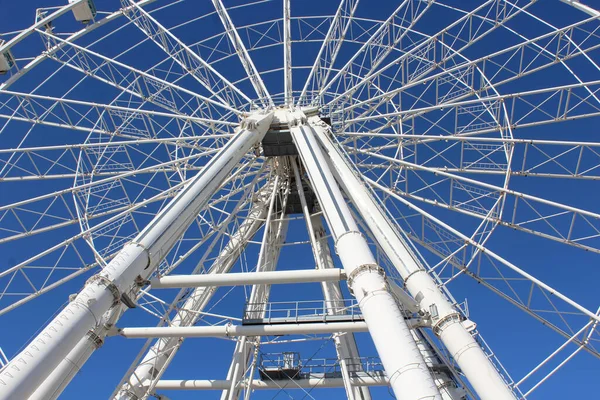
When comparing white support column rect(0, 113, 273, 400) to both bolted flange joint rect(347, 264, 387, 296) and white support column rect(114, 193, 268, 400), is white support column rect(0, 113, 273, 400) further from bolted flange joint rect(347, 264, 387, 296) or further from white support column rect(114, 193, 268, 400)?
bolted flange joint rect(347, 264, 387, 296)

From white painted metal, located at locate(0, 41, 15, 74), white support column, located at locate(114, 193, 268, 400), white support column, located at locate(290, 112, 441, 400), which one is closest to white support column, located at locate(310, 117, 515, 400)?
white support column, located at locate(290, 112, 441, 400)

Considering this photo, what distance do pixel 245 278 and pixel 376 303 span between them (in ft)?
14.0

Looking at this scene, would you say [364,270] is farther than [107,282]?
No

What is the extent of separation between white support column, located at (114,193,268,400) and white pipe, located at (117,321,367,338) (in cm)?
186

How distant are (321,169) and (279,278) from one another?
3.53 metres

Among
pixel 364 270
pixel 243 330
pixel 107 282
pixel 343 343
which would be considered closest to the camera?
pixel 364 270

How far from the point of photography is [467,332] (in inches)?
384

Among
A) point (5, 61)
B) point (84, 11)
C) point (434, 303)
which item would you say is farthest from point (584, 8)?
point (5, 61)

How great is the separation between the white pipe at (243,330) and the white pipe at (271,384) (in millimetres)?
4433

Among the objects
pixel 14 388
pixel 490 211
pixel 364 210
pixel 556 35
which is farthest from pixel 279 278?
pixel 556 35

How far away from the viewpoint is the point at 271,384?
18484 mm

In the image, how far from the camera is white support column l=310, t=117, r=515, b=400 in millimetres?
8695

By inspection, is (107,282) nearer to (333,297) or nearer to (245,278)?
(245,278)

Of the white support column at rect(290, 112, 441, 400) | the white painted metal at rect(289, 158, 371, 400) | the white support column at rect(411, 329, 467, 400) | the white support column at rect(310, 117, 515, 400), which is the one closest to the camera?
the white support column at rect(290, 112, 441, 400)
